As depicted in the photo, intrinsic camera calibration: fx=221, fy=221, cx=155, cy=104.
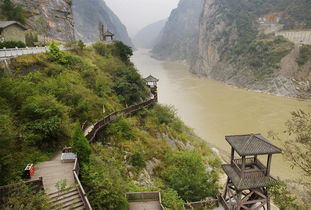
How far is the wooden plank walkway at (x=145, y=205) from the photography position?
415 inches

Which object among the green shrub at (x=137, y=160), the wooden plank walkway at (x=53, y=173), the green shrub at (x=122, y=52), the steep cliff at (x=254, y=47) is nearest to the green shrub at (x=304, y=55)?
the steep cliff at (x=254, y=47)

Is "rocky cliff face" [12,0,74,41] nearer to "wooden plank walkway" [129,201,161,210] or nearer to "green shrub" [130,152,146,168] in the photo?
"green shrub" [130,152,146,168]

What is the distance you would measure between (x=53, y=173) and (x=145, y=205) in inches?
178

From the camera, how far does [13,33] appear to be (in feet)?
66.5

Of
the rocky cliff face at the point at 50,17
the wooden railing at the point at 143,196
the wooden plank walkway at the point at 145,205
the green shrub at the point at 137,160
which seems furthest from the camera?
the rocky cliff face at the point at 50,17

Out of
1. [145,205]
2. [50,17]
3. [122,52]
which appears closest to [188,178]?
[145,205]

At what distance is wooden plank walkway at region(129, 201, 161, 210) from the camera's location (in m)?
10.5

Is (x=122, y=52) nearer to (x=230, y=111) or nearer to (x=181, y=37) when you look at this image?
(x=230, y=111)

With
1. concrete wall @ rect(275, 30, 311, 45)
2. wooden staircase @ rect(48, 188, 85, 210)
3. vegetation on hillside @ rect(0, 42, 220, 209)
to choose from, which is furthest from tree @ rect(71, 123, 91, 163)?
concrete wall @ rect(275, 30, 311, 45)

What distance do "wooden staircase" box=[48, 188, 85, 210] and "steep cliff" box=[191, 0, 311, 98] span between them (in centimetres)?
4773

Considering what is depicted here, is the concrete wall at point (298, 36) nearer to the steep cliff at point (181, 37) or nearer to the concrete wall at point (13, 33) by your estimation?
the concrete wall at point (13, 33)

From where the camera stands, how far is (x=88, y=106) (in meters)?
15.1

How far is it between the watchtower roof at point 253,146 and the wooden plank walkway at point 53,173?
8138 millimetres

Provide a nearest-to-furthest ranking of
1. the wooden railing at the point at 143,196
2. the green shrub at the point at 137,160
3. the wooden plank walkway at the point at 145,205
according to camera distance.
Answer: the wooden plank walkway at the point at 145,205
the wooden railing at the point at 143,196
the green shrub at the point at 137,160
